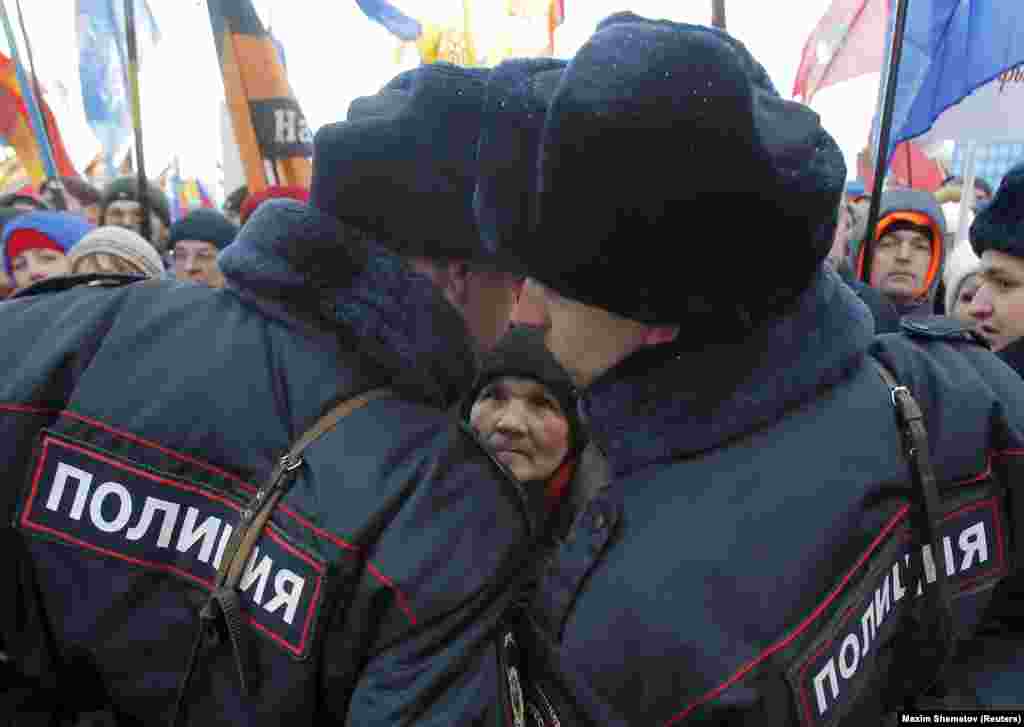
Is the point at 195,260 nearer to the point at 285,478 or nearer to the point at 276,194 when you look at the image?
the point at 276,194

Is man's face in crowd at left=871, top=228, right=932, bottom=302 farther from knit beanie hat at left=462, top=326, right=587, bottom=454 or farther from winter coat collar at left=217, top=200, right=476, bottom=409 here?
winter coat collar at left=217, top=200, right=476, bottom=409

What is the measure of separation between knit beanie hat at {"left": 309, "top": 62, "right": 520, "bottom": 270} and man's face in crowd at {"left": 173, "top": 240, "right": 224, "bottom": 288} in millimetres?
3251

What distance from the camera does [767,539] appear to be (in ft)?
2.88

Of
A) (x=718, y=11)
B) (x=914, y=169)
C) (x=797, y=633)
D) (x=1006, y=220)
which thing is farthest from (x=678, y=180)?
(x=914, y=169)

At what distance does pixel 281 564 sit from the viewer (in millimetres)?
1018

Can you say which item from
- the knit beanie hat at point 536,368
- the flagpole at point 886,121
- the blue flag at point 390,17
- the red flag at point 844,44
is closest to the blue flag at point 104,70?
the blue flag at point 390,17

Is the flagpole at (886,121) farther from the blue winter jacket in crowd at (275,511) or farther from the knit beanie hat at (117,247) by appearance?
the knit beanie hat at (117,247)

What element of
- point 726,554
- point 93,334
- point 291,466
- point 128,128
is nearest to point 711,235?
point 726,554

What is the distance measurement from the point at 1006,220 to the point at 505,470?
1296 mm

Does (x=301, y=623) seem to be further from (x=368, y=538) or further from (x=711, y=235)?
(x=711, y=235)

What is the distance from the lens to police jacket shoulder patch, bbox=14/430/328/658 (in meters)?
1.07

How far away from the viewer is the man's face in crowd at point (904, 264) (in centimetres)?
345

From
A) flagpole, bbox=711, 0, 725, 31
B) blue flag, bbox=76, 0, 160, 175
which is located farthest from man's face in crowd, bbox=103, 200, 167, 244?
flagpole, bbox=711, 0, 725, 31

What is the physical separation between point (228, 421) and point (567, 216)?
1.86 feet
